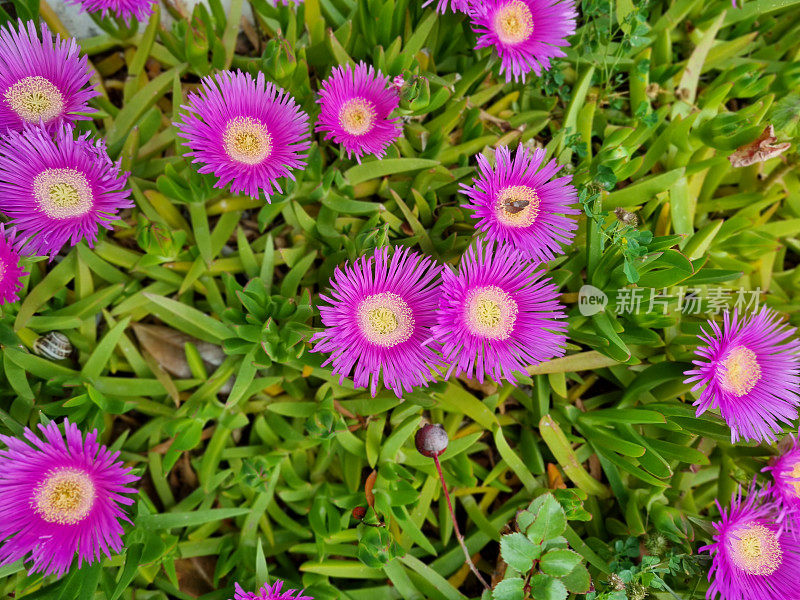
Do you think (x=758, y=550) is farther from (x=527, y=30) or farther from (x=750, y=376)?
(x=527, y=30)

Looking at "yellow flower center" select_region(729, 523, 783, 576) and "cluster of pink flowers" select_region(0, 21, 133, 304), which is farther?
"yellow flower center" select_region(729, 523, 783, 576)

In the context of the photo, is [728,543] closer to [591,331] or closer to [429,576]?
[591,331]

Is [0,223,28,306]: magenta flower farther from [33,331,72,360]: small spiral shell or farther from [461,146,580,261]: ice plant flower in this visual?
[461,146,580,261]: ice plant flower

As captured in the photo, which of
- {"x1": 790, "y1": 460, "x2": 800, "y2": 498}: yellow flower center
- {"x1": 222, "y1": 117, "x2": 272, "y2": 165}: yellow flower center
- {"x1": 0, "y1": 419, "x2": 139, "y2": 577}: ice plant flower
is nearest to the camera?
{"x1": 0, "y1": 419, "x2": 139, "y2": 577}: ice plant flower

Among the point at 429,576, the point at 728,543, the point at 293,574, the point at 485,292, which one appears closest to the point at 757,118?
Answer: the point at 485,292

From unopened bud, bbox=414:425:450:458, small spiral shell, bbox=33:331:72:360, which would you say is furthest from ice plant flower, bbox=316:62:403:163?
small spiral shell, bbox=33:331:72:360

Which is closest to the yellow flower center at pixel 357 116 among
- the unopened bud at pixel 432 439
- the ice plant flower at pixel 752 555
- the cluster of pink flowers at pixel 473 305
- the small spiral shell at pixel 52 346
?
the cluster of pink flowers at pixel 473 305

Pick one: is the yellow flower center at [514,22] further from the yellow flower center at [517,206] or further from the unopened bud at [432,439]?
the unopened bud at [432,439]
